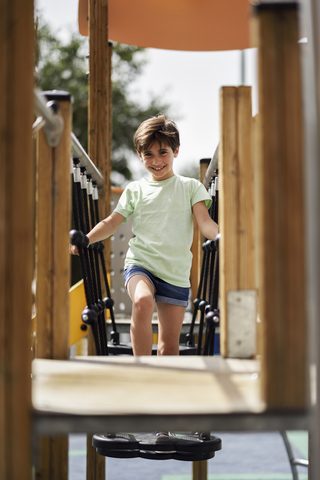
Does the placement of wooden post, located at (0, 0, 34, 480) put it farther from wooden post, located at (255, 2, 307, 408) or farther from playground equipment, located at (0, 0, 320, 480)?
wooden post, located at (255, 2, 307, 408)

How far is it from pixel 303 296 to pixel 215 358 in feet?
1.87

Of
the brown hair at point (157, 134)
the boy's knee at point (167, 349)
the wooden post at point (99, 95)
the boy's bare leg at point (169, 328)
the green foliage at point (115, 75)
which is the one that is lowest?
the boy's knee at point (167, 349)

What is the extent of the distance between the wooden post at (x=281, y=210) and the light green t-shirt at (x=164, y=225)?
50.9 inches

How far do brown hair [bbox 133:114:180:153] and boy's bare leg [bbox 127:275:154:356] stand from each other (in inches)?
23.4

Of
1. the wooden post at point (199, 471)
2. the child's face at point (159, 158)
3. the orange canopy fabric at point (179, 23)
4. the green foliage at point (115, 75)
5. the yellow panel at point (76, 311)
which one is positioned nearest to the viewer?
the child's face at point (159, 158)

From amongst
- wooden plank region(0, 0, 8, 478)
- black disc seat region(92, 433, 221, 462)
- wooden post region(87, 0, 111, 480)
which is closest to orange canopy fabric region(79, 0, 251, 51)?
wooden post region(87, 0, 111, 480)

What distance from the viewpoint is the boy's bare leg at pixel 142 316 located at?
2082 millimetres

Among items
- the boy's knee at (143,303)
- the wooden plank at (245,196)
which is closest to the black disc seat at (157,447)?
the boy's knee at (143,303)

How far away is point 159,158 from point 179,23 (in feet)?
5.52

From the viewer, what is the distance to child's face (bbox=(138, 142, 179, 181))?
2372 millimetres

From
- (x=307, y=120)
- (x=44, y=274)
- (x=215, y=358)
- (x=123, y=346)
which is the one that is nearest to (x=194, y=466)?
(x=123, y=346)

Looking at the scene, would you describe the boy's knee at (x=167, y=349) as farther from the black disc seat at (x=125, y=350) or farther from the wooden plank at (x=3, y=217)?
the wooden plank at (x=3, y=217)

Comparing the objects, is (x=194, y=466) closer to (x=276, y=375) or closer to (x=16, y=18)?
(x=276, y=375)

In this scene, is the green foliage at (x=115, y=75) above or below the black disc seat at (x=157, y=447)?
above
